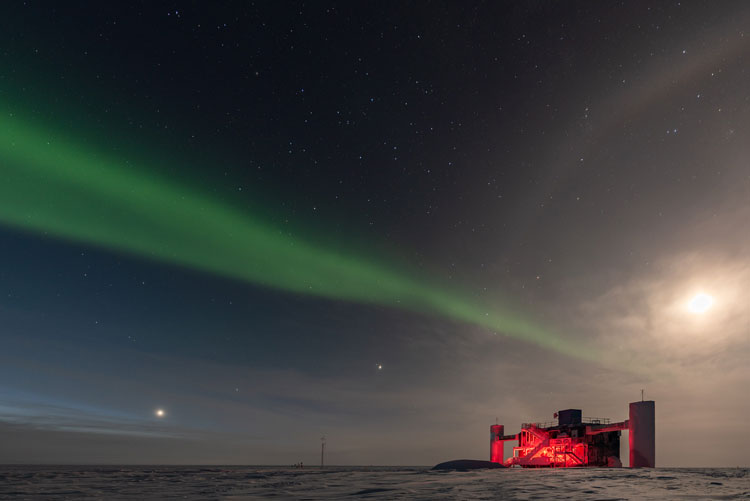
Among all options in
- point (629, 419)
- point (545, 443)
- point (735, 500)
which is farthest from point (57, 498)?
point (545, 443)

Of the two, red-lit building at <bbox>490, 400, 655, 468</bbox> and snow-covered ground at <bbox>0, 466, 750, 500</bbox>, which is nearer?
snow-covered ground at <bbox>0, 466, 750, 500</bbox>

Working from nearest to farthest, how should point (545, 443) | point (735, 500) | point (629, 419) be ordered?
point (735, 500) → point (629, 419) → point (545, 443)

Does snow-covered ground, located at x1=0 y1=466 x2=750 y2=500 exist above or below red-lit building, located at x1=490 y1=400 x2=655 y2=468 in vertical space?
above

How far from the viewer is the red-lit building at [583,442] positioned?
102000 mm

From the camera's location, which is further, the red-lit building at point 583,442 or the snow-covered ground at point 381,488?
the red-lit building at point 583,442

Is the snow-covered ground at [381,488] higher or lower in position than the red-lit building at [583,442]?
higher

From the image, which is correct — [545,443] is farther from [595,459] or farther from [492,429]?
[492,429]

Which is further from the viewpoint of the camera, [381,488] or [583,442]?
[583,442]

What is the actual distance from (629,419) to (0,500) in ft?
370

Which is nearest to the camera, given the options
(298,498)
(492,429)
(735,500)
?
(735,500)

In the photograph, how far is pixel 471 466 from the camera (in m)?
106

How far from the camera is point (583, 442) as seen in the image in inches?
4348

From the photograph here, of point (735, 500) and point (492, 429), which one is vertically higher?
point (735, 500)

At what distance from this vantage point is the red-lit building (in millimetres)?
102000
